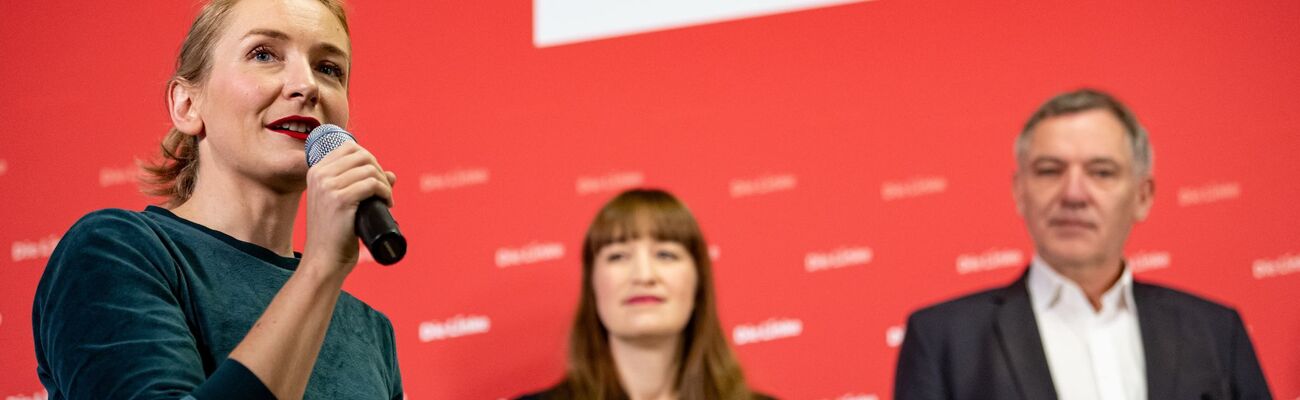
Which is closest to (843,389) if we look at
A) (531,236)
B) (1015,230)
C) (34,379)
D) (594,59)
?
(1015,230)

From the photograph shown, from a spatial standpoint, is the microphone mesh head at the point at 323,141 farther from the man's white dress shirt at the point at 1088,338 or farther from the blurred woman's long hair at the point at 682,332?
the man's white dress shirt at the point at 1088,338

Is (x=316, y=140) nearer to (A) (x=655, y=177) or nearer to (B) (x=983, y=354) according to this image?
(B) (x=983, y=354)

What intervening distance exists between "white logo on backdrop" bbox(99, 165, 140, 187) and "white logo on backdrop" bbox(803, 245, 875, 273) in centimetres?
181

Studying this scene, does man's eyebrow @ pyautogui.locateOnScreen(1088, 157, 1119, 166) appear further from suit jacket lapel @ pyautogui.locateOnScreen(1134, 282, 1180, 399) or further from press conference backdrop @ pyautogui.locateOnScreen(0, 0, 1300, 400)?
press conference backdrop @ pyautogui.locateOnScreen(0, 0, 1300, 400)

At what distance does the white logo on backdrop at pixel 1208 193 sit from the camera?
308cm

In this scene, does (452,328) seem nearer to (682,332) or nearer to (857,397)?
(682,332)

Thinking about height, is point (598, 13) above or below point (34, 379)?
above

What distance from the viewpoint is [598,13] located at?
10.2 feet

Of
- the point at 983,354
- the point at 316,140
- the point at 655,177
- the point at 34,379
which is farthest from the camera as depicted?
the point at 655,177

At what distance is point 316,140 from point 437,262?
5.15 ft

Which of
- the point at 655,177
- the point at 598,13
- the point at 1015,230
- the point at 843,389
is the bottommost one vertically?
the point at 843,389

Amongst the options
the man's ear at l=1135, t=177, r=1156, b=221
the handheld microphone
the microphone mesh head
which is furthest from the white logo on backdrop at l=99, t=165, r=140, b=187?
the man's ear at l=1135, t=177, r=1156, b=221

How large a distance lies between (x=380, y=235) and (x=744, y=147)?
2041 millimetres

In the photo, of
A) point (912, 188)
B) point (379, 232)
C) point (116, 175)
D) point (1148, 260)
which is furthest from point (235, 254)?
point (1148, 260)
